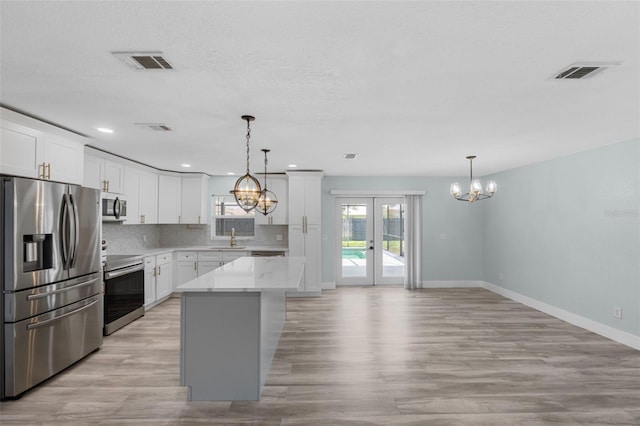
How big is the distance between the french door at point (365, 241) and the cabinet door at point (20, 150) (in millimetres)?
5059

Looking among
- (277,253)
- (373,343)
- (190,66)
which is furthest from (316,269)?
(190,66)

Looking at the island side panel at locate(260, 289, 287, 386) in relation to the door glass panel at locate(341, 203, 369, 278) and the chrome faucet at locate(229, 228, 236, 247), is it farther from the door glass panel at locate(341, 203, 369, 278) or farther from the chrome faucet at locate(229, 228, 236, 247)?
the door glass panel at locate(341, 203, 369, 278)

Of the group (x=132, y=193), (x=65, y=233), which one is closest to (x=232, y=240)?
(x=132, y=193)

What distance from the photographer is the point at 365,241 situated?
Answer: 284 inches

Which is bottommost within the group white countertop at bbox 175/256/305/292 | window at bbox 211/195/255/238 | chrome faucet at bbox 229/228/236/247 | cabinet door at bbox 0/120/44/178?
white countertop at bbox 175/256/305/292

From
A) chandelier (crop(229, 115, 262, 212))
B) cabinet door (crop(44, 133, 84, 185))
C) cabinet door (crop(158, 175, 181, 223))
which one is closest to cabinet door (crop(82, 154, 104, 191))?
cabinet door (crop(44, 133, 84, 185))

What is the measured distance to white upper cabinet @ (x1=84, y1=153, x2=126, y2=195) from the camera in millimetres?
4316

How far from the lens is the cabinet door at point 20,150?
272 centimetres

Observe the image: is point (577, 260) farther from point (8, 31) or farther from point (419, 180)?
point (8, 31)

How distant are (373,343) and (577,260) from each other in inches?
122

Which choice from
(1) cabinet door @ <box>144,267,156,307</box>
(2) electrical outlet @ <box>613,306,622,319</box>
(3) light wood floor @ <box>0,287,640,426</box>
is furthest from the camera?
(1) cabinet door @ <box>144,267,156,307</box>

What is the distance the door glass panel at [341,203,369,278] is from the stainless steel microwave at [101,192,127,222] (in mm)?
4083

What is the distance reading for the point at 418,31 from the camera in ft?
5.47

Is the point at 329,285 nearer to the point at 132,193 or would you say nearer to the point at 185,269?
the point at 185,269
